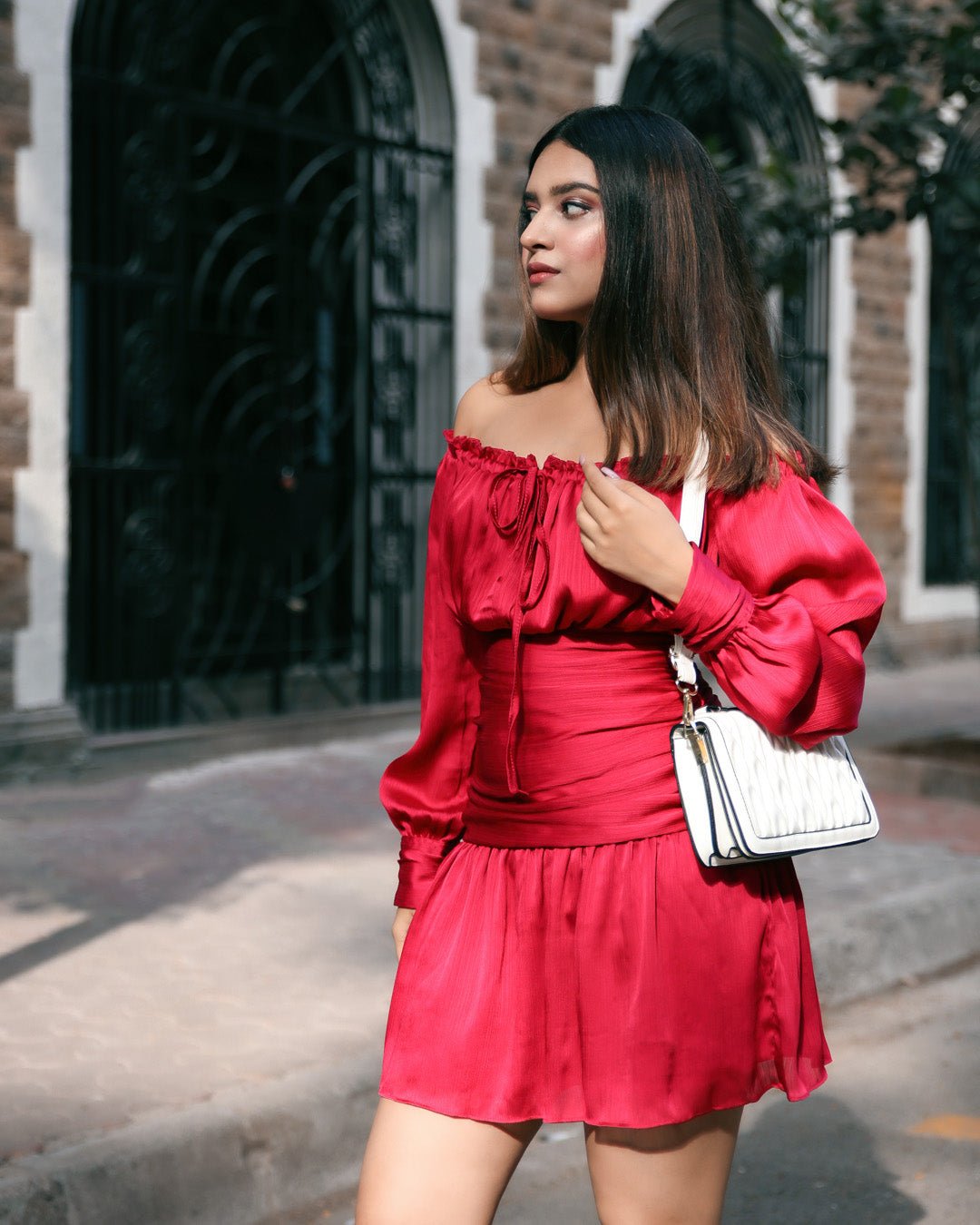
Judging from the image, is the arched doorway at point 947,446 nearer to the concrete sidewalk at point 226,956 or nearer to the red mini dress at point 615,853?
the concrete sidewalk at point 226,956

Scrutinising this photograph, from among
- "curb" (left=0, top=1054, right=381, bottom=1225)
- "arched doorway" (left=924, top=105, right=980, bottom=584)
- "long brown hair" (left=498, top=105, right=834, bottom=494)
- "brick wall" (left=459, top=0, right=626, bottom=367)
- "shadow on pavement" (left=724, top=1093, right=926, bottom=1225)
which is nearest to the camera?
"long brown hair" (left=498, top=105, right=834, bottom=494)

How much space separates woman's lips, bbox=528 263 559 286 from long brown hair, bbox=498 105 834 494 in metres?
0.07

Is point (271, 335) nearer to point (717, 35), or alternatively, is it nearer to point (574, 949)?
point (717, 35)

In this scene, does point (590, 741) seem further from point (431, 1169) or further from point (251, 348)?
point (251, 348)

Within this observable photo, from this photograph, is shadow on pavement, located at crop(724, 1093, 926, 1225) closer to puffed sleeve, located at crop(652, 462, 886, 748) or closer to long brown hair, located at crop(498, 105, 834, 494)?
puffed sleeve, located at crop(652, 462, 886, 748)

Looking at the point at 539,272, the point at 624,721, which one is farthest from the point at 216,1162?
the point at 539,272

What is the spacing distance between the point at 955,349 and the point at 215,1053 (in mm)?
6765

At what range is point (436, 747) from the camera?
2.47 meters

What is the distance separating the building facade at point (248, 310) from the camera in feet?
26.2

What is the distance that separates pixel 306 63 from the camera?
9.68 meters

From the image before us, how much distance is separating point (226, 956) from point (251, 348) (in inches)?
200

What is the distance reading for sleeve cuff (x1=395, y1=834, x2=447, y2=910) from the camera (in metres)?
2.39

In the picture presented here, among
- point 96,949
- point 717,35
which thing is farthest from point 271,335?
point 96,949

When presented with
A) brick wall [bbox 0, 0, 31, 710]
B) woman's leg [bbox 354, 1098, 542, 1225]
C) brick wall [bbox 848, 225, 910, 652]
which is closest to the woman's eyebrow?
woman's leg [bbox 354, 1098, 542, 1225]
